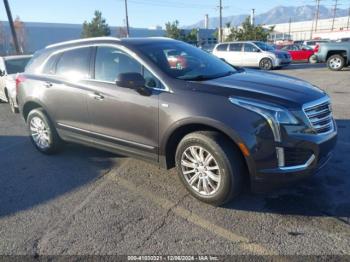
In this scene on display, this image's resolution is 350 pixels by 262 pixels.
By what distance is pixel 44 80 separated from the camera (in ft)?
16.1

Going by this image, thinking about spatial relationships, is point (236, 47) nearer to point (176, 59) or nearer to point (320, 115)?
point (176, 59)

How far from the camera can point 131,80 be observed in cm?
351

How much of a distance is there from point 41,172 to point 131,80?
2.15 metres

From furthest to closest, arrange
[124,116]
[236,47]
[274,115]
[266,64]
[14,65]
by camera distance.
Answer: [236,47] < [266,64] < [14,65] < [124,116] < [274,115]

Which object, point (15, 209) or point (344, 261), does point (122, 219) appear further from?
point (344, 261)

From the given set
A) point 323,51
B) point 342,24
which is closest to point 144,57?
point 323,51

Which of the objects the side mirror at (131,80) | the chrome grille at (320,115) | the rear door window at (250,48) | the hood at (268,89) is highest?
the side mirror at (131,80)

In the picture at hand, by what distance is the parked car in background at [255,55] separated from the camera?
18.0 m

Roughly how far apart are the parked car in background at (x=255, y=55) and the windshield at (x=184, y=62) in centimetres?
1389

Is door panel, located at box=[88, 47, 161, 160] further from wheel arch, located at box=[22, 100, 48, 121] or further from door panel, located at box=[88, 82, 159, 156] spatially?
wheel arch, located at box=[22, 100, 48, 121]

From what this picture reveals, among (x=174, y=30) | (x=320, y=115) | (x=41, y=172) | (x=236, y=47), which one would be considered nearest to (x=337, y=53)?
(x=236, y=47)

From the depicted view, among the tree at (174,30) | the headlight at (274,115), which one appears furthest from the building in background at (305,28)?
the headlight at (274,115)

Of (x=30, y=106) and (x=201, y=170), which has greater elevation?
(x=30, y=106)

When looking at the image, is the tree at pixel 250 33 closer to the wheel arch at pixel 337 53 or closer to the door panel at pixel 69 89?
the wheel arch at pixel 337 53
